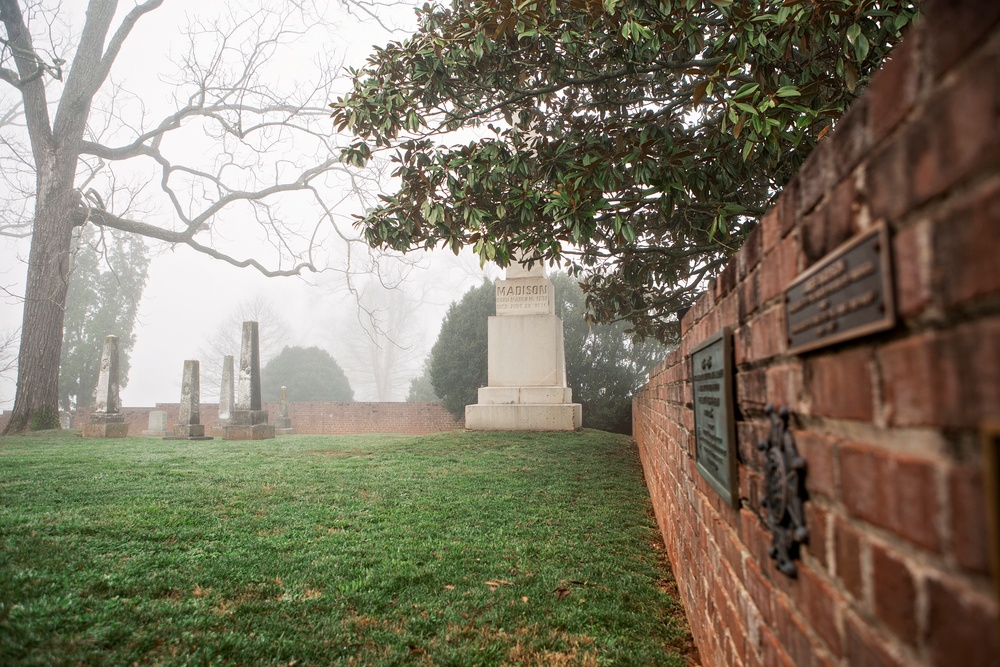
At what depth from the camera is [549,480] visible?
23.0 feet

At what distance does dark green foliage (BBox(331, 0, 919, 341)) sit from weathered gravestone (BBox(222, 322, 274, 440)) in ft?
32.6

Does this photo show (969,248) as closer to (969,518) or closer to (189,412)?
(969,518)

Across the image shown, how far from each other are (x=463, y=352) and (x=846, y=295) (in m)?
17.6

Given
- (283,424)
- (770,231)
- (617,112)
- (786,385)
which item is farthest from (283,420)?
(786,385)

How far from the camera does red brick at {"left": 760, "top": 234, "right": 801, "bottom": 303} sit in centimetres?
130

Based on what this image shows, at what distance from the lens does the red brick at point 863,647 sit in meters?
0.85

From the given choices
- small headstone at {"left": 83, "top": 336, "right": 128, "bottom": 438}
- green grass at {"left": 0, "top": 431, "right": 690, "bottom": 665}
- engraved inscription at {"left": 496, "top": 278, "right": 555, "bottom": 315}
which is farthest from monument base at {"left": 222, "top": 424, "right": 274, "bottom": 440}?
green grass at {"left": 0, "top": 431, "right": 690, "bottom": 665}

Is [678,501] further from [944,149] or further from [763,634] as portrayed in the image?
[944,149]

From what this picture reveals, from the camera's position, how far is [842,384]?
1.01 metres

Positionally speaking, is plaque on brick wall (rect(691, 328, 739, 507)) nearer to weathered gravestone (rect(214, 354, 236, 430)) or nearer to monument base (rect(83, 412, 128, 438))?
monument base (rect(83, 412, 128, 438))

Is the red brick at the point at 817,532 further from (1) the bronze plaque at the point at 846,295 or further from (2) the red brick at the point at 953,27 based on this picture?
(2) the red brick at the point at 953,27

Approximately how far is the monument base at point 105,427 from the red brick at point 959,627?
16794 mm

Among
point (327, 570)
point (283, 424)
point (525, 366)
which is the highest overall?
point (525, 366)

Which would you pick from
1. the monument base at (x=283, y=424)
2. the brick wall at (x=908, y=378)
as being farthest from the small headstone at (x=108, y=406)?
the brick wall at (x=908, y=378)
